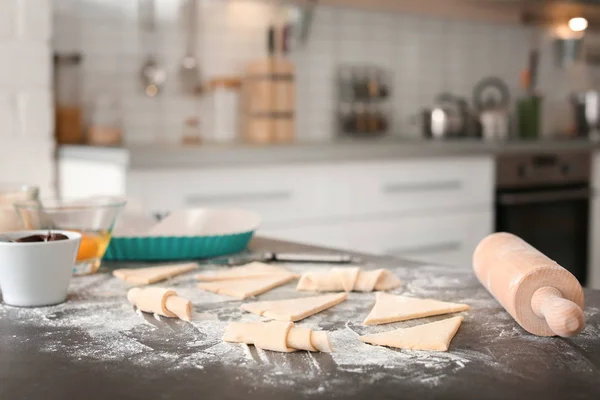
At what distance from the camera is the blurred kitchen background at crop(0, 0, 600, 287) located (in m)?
2.39

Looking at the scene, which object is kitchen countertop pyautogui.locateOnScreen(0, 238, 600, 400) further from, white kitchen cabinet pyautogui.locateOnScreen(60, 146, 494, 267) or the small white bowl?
white kitchen cabinet pyautogui.locateOnScreen(60, 146, 494, 267)

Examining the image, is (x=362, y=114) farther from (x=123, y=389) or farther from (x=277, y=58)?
(x=123, y=389)

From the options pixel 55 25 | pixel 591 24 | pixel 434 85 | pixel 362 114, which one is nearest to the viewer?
pixel 55 25

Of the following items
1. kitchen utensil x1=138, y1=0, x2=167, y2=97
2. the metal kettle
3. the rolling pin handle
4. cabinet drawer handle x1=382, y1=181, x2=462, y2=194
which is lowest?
cabinet drawer handle x1=382, y1=181, x2=462, y2=194

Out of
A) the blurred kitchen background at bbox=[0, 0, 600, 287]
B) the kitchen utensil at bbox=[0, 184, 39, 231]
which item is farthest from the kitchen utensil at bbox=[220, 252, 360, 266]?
the blurred kitchen background at bbox=[0, 0, 600, 287]

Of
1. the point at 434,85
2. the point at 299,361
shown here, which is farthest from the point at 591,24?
the point at 299,361

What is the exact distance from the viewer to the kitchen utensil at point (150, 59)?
9.46ft

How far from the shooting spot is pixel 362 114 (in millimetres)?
3406

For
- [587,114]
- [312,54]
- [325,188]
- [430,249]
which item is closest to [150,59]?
[312,54]

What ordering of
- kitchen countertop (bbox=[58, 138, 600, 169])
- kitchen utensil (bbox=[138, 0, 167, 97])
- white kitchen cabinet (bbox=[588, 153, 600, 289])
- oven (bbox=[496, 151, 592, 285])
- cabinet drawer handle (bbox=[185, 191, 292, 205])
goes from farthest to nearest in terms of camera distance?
white kitchen cabinet (bbox=[588, 153, 600, 289]) → oven (bbox=[496, 151, 592, 285]) → kitchen utensil (bbox=[138, 0, 167, 97]) → cabinet drawer handle (bbox=[185, 191, 292, 205]) → kitchen countertop (bbox=[58, 138, 600, 169])

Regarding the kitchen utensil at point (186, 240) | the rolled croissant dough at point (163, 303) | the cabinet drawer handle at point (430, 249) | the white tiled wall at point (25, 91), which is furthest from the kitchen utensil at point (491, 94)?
the rolled croissant dough at point (163, 303)

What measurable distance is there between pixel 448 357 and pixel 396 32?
3.05 metres

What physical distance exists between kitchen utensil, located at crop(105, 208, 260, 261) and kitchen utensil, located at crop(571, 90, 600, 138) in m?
3.12

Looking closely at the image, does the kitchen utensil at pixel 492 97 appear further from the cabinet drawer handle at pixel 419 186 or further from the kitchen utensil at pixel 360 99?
the cabinet drawer handle at pixel 419 186
